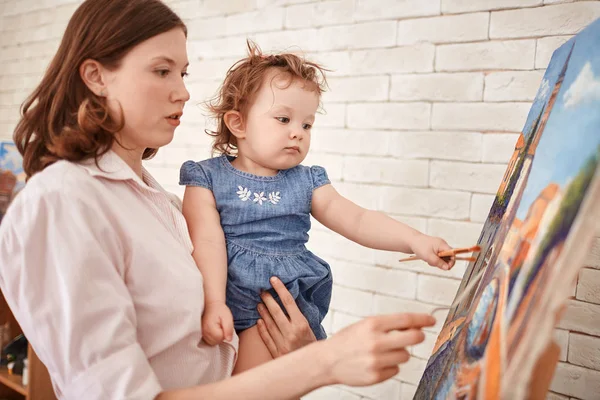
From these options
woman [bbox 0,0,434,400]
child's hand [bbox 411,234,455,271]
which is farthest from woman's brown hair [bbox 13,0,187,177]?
child's hand [bbox 411,234,455,271]

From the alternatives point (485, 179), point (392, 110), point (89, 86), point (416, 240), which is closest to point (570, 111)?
→ point (416, 240)

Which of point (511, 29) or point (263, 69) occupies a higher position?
point (511, 29)

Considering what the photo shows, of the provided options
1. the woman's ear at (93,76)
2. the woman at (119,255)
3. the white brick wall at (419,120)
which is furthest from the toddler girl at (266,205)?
the white brick wall at (419,120)

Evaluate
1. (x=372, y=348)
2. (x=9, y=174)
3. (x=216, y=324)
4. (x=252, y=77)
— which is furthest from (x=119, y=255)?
(x=9, y=174)

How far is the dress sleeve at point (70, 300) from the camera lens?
0.81m

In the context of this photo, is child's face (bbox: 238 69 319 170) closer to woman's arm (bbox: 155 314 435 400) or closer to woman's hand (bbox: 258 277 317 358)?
woman's hand (bbox: 258 277 317 358)

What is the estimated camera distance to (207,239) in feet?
3.83

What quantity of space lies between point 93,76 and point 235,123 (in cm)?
41

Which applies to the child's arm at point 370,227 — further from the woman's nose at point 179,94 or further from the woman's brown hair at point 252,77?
the woman's nose at point 179,94

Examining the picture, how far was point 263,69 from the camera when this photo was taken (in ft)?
4.28

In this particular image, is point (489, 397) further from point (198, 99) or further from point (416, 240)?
point (198, 99)

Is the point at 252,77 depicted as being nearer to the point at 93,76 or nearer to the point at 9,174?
the point at 93,76

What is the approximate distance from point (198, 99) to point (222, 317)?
1618 mm

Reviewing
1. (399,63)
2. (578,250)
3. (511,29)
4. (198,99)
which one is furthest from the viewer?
(198,99)
